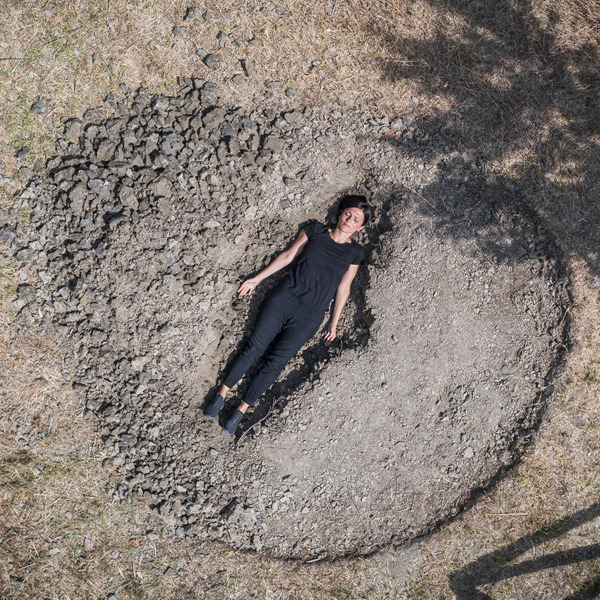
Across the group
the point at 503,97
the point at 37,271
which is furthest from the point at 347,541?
the point at 503,97

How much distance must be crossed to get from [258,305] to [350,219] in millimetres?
1151

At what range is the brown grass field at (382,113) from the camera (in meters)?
3.96

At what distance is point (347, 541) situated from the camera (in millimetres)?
4078

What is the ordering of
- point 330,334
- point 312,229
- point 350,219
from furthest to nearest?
1. point 330,334
2. point 312,229
3. point 350,219

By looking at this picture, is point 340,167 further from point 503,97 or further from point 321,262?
point 503,97

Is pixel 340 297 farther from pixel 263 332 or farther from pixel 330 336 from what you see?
pixel 263 332

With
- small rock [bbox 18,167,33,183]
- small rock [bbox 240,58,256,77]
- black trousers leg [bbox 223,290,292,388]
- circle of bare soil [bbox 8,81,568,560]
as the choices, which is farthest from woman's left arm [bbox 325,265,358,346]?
small rock [bbox 18,167,33,183]

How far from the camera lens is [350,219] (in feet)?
12.8

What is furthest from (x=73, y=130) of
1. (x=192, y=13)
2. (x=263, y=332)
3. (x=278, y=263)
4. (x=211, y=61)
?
(x=263, y=332)

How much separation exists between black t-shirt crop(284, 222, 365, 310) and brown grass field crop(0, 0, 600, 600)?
51.4 inches

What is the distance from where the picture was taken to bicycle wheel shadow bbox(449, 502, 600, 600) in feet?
13.6

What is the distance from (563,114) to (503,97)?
0.60 meters

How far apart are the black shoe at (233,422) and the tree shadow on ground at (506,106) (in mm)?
2625

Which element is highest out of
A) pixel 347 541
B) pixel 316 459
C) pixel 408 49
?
pixel 408 49
